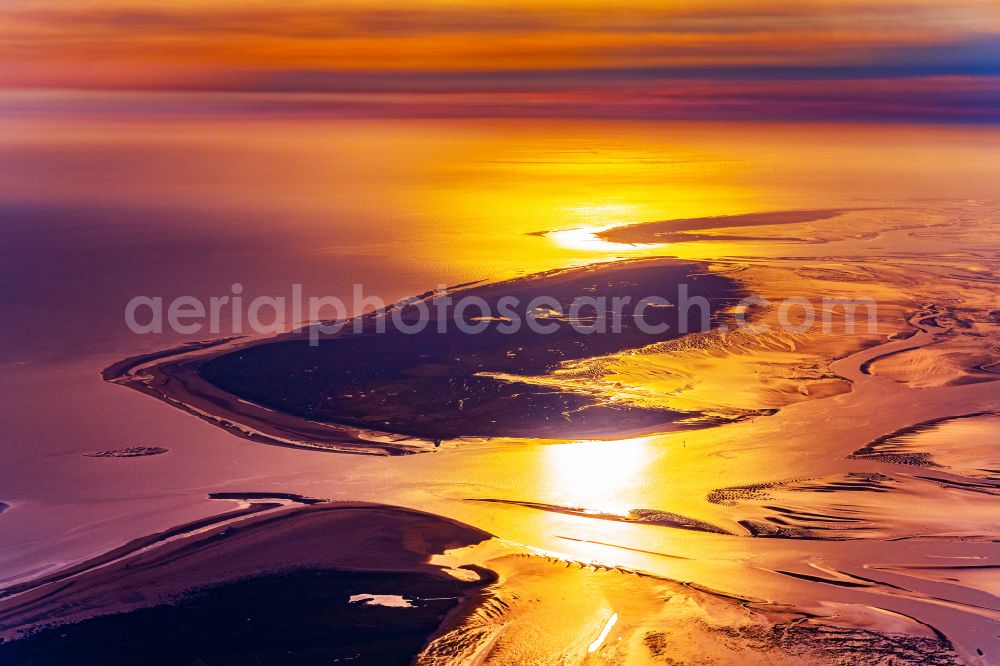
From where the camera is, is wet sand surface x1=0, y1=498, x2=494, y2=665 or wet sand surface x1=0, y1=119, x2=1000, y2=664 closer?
wet sand surface x1=0, y1=498, x2=494, y2=665

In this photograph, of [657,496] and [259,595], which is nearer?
[259,595]

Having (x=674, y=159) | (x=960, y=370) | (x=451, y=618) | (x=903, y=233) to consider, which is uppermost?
(x=674, y=159)

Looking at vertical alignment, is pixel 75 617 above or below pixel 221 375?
below

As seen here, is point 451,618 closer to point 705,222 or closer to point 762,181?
point 705,222

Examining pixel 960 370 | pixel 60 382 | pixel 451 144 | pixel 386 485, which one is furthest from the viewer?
pixel 451 144

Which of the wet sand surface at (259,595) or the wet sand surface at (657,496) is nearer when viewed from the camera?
the wet sand surface at (259,595)

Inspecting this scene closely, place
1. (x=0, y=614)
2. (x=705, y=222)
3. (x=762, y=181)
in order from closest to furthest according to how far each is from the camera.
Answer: (x=0, y=614) < (x=705, y=222) < (x=762, y=181)

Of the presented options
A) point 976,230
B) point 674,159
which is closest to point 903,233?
point 976,230

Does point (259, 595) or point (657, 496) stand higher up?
point (657, 496)
